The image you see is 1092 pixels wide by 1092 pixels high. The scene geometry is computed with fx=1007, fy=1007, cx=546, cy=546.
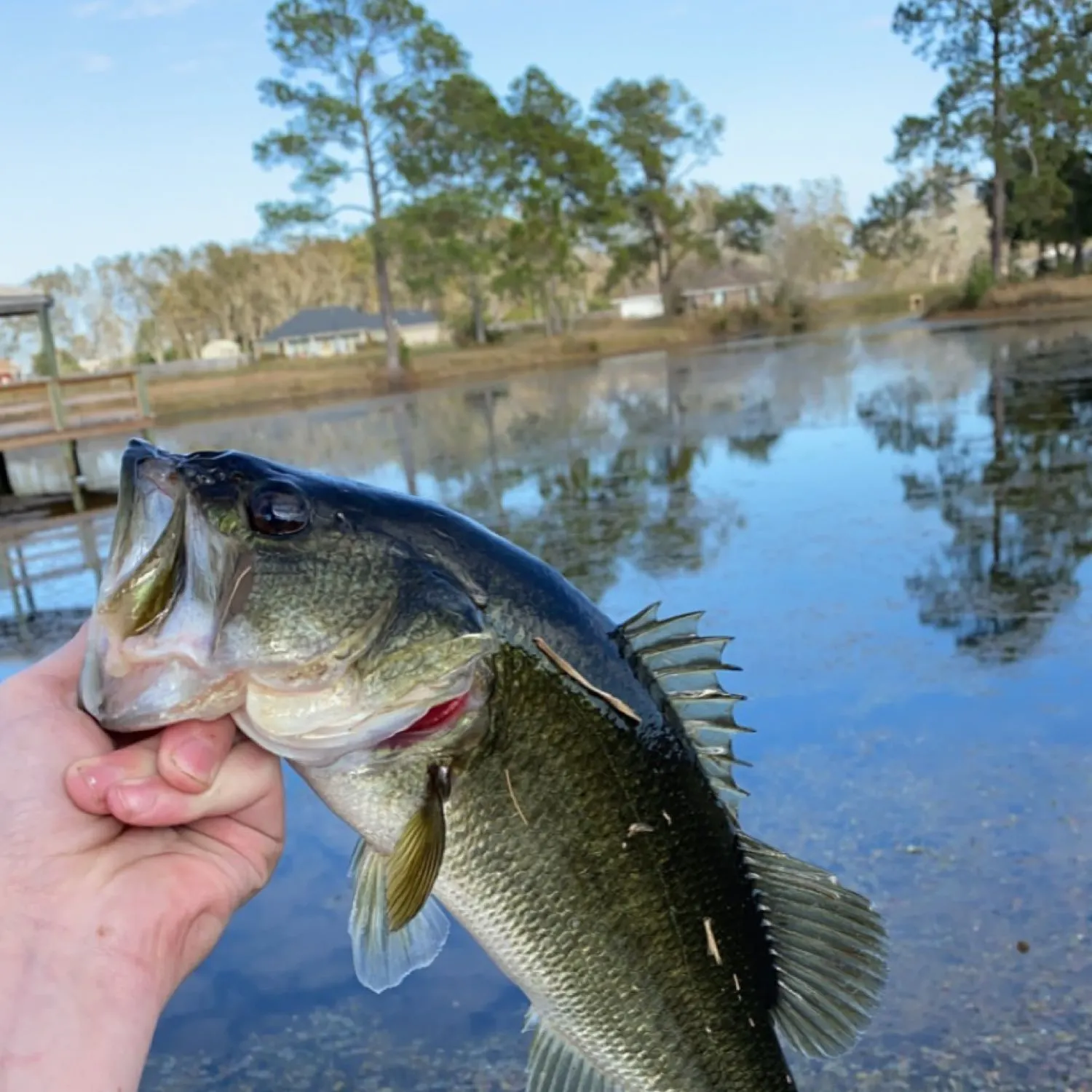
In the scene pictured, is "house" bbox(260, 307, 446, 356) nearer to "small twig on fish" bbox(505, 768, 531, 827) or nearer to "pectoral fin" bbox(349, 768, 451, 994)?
"pectoral fin" bbox(349, 768, 451, 994)

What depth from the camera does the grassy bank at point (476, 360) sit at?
33.0 m

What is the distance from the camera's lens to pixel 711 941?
1.67 m

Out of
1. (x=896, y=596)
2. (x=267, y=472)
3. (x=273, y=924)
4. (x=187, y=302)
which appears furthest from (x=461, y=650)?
(x=187, y=302)

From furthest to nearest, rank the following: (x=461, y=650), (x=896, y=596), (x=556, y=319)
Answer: (x=556, y=319) < (x=896, y=596) < (x=461, y=650)

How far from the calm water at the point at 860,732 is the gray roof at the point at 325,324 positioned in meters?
62.5

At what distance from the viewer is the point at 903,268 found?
79.1 metres

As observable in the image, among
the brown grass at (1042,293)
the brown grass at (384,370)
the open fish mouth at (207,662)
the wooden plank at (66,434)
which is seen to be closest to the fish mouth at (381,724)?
the open fish mouth at (207,662)

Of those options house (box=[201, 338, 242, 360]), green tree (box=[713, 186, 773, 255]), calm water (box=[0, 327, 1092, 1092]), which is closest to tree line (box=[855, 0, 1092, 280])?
green tree (box=[713, 186, 773, 255])

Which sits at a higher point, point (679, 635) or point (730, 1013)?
point (679, 635)

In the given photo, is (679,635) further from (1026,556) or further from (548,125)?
(548,125)

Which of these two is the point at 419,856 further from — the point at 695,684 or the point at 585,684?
the point at 695,684

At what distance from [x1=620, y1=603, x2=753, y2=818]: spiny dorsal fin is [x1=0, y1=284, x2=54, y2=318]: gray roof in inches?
619

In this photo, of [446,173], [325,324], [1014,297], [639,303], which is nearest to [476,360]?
[446,173]

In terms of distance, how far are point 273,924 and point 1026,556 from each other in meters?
5.25
